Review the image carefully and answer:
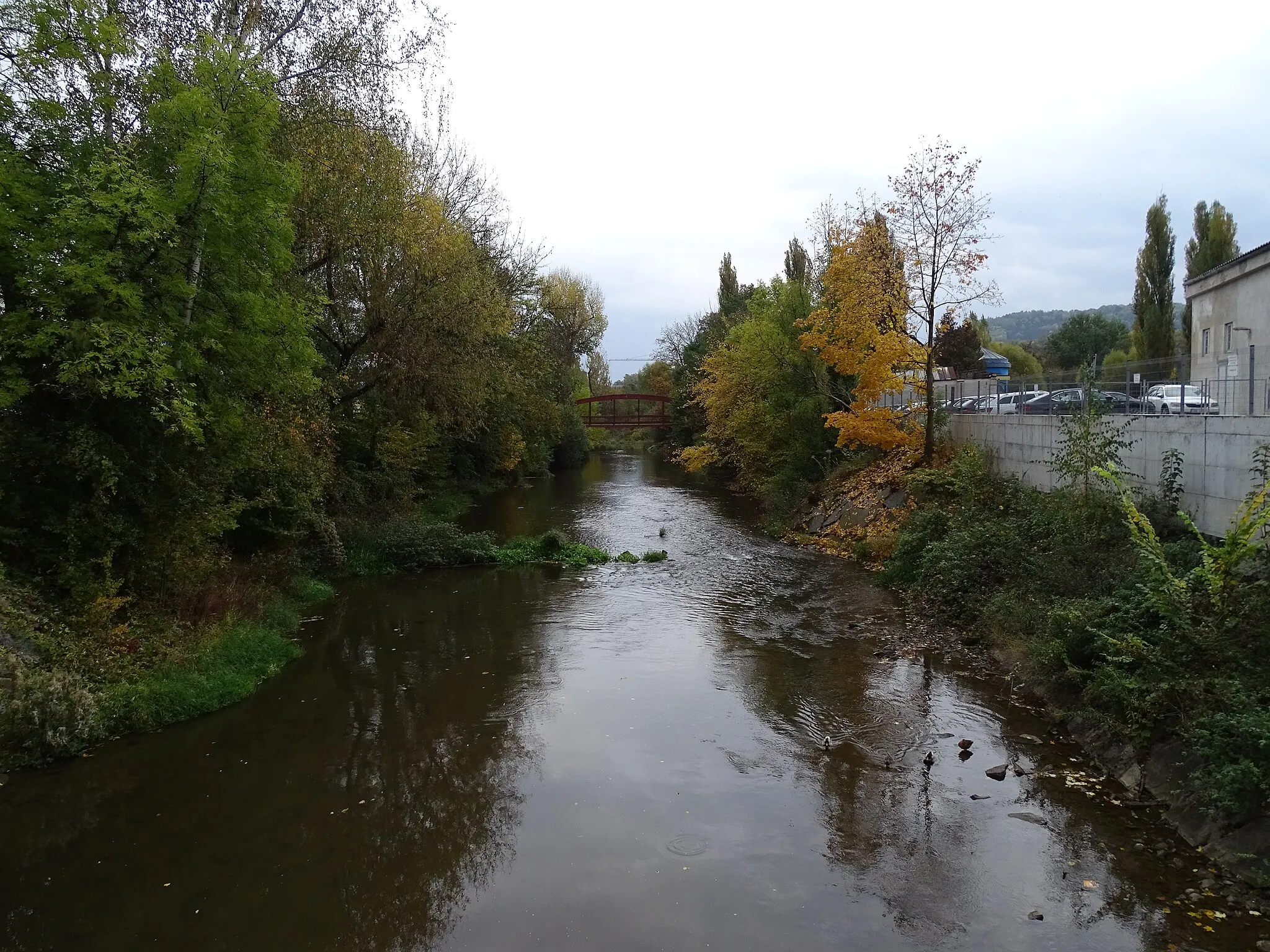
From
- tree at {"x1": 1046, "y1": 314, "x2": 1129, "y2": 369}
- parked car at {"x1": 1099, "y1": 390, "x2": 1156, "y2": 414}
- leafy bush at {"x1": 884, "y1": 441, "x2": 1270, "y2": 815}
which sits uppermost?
tree at {"x1": 1046, "y1": 314, "x2": 1129, "y2": 369}

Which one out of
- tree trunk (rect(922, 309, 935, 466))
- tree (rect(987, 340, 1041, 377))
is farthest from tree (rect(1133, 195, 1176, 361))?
tree trunk (rect(922, 309, 935, 466))

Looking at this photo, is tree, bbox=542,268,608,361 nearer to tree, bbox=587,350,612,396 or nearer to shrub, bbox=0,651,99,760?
tree, bbox=587,350,612,396

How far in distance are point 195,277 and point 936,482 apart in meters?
16.6

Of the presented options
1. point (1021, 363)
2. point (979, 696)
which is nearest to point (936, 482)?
point (979, 696)

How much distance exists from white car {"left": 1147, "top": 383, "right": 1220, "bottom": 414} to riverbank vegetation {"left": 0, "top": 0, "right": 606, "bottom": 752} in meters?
14.1

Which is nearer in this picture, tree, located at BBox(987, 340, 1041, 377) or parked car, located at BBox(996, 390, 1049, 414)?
parked car, located at BBox(996, 390, 1049, 414)

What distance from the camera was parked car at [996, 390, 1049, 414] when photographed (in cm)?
1953

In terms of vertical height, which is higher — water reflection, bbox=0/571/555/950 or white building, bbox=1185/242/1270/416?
white building, bbox=1185/242/1270/416

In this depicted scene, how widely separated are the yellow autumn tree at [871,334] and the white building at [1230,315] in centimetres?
722

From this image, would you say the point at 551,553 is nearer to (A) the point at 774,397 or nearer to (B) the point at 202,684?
(B) the point at 202,684

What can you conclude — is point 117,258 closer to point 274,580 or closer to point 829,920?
point 274,580

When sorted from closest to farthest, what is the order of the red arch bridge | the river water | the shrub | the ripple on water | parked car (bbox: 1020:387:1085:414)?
the river water < the ripple on water < the shrub < parked car (bbox: 1020:387:1085:414) < the red arch bridge

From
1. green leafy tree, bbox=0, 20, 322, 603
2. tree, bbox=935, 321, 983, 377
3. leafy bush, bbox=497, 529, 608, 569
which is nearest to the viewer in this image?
green leafy tree, bbox=0, 20, 322, 603

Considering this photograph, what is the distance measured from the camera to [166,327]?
11.3 meters
